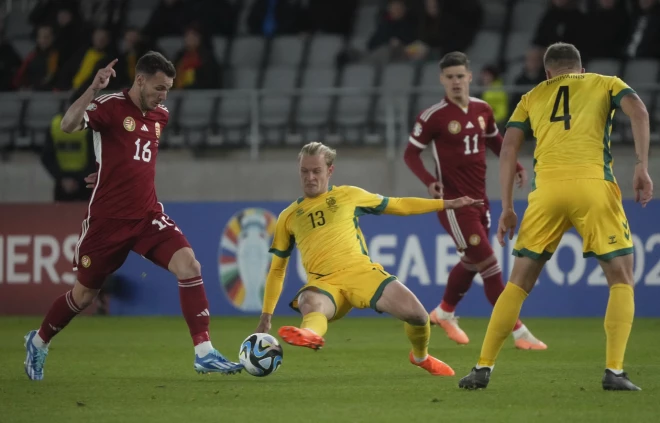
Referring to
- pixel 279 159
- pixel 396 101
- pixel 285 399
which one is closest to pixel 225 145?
pixel 279 159

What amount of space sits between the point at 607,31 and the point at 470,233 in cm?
651

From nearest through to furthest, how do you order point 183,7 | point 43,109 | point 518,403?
1. point 518,403
2. point 43,109
3. point 183,7

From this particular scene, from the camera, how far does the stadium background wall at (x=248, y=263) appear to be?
1406cm

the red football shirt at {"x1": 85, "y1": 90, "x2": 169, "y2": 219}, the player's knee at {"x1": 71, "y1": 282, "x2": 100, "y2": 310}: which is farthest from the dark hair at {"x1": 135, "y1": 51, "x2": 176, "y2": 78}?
the player's knee at {"x1": 71, "y1": 282, "x2": 100, "y2": 310}

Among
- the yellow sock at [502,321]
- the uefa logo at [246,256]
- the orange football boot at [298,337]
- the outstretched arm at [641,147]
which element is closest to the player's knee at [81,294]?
the orange football boot at [298,337]

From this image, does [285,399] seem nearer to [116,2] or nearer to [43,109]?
[43,109]

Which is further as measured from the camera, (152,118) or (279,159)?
(279,159)

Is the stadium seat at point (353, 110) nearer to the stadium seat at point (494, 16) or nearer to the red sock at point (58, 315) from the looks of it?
the stadium seat at point (494, 16)

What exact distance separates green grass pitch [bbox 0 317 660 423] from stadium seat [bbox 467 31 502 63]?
583cm

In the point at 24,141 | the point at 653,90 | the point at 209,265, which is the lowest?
the point at 209,265

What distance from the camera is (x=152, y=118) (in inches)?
339

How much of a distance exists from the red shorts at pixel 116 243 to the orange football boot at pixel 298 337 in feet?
4.86

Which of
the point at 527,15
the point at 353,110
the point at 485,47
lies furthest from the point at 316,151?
the point at 527,15

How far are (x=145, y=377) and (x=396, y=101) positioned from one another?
812cm
